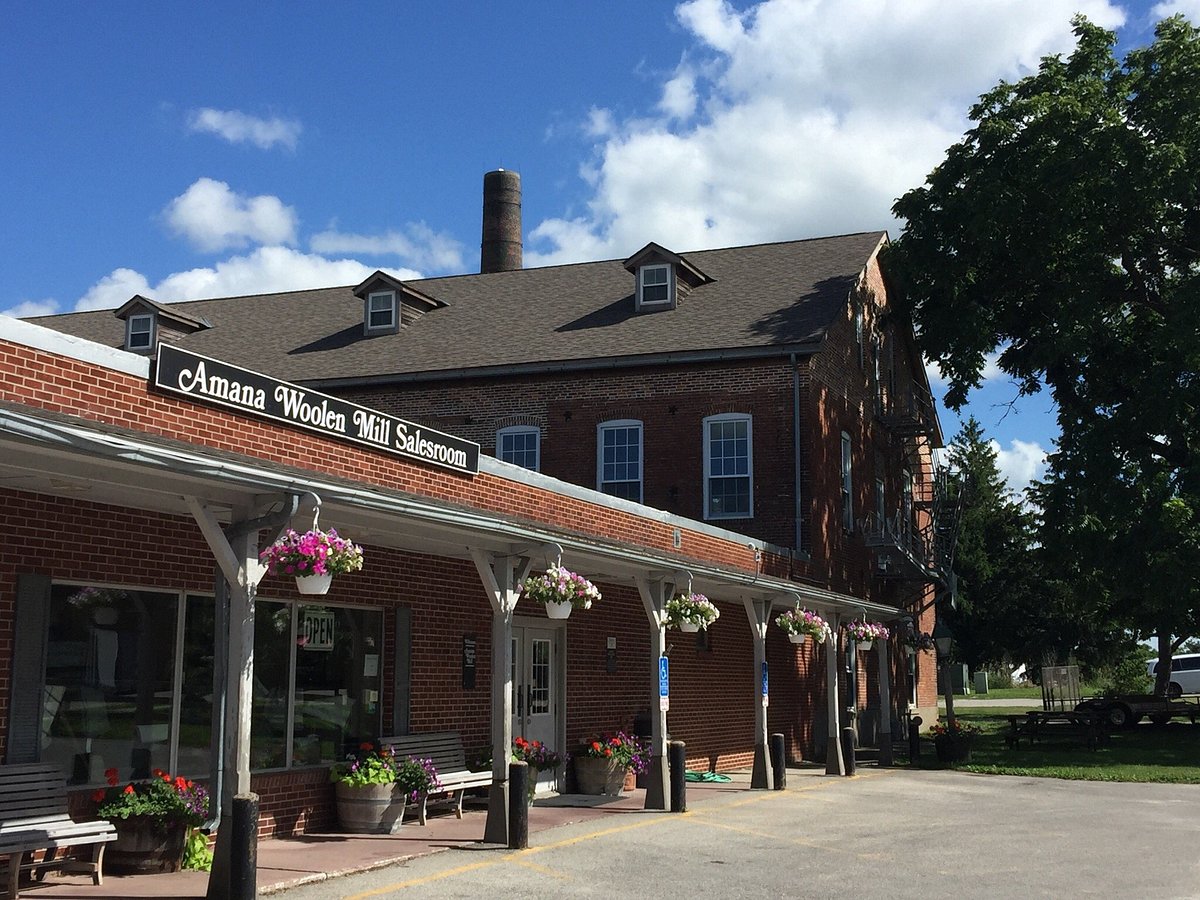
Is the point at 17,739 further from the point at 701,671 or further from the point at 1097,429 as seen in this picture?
the point at 1097,429

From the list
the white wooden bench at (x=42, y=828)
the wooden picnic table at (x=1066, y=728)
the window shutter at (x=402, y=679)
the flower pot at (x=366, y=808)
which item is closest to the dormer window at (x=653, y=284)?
the wooden picnic table at (x=1066, y=728)

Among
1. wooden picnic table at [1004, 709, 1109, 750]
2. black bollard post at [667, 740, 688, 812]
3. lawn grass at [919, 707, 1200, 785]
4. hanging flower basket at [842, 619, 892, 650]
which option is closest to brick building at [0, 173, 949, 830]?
hanging flower basket at [842, 619, 892, 650]

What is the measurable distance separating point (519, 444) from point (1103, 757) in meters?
13.5

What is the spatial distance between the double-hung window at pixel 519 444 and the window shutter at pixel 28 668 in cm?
1615

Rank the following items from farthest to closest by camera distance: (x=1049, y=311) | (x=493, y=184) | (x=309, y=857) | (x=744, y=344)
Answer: (x=493, y=184) → (x=1049, y=311) → (x=744, y=344) → (x=309, y=857)

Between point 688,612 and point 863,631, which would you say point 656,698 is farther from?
point 863,631

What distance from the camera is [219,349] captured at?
29000 millimetres

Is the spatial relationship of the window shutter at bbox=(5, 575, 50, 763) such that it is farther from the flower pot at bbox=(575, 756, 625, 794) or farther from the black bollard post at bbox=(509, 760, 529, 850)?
the flower pot at bbox=(575, 756, 625, 794)

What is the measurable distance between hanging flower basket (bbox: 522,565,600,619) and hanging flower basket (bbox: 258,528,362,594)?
11.6 feet

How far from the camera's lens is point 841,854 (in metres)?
12.2

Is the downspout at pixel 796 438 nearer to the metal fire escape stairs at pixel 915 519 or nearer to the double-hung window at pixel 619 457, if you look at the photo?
the double-hung window at pixel 619 457

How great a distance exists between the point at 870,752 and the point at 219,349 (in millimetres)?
17092

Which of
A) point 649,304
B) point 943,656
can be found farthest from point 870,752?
point 649,304

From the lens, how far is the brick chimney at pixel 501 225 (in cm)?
3503
